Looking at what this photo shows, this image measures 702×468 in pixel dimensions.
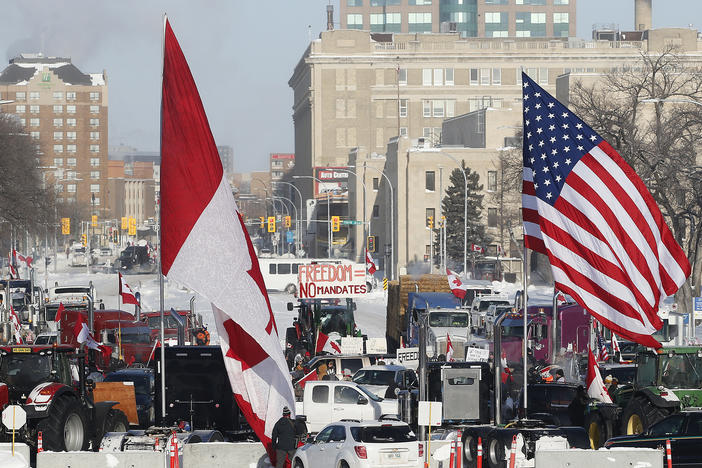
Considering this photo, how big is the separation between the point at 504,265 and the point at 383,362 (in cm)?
6652

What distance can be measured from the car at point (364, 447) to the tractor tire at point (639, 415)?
4.87 meters

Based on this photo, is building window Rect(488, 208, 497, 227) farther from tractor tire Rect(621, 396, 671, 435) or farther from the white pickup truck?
tractor tire Rect(621, 396, 671, 435)

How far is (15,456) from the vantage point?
57.4ft

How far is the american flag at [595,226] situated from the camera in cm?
1769

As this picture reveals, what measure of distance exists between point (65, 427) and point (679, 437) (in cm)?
900

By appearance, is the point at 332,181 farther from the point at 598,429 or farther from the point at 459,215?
the point at 598,429

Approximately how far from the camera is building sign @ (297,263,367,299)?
138 feet

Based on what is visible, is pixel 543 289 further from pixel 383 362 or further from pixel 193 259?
pixel 193 259

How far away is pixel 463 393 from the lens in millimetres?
25844

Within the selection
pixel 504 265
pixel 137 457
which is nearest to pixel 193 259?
pixel 137 457

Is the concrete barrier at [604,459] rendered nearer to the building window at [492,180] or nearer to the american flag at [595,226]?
the american flag at [595,226]

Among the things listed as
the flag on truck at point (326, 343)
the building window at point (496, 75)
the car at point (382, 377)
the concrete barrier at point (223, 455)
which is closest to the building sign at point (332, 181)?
the building window at point (496, 75)

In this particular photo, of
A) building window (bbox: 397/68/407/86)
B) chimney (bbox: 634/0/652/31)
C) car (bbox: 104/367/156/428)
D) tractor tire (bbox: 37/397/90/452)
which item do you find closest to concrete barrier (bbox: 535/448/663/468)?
tractor tire (bbox: 37/397/90/452)

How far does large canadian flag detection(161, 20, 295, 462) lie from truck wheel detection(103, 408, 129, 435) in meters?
8.97
